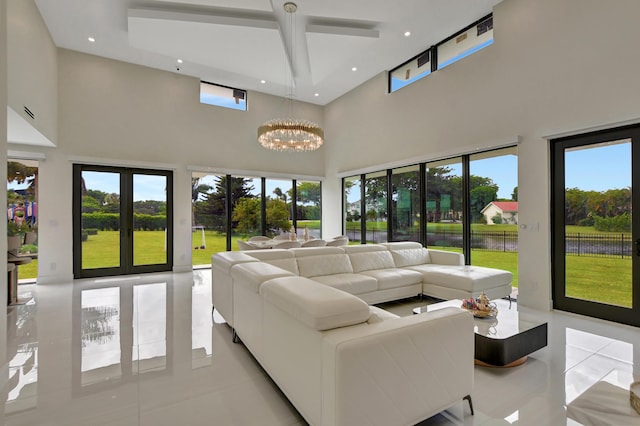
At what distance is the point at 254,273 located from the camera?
2686 mm

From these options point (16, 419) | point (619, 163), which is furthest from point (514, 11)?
point (16, 419)

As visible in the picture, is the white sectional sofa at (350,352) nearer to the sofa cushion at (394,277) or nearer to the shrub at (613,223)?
the sofa cushion at (394,277)

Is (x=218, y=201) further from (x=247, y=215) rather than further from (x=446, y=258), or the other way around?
(x=446, y=258)

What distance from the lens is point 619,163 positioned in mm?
3836

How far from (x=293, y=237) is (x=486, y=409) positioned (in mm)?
4662

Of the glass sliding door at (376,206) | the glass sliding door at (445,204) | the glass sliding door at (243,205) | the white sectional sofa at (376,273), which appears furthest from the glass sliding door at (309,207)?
the white sectional sofa at (376,273)

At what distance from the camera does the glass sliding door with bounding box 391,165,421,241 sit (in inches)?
264

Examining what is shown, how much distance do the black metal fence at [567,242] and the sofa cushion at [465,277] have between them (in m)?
0.71

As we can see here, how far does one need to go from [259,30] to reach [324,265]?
400cm

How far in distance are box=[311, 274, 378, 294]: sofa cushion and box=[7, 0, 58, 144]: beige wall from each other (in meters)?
4.72

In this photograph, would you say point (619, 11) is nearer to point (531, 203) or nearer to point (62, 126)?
point (531, 203)

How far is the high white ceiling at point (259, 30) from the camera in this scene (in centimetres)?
486

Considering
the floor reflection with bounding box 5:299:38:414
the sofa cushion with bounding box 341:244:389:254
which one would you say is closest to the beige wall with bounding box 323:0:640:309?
the sofa cushion with bounding box 341:244:389:254

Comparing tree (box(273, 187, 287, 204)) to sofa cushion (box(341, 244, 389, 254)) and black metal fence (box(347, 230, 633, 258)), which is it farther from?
sofa cushion (box(341, 244, 389, 254))
